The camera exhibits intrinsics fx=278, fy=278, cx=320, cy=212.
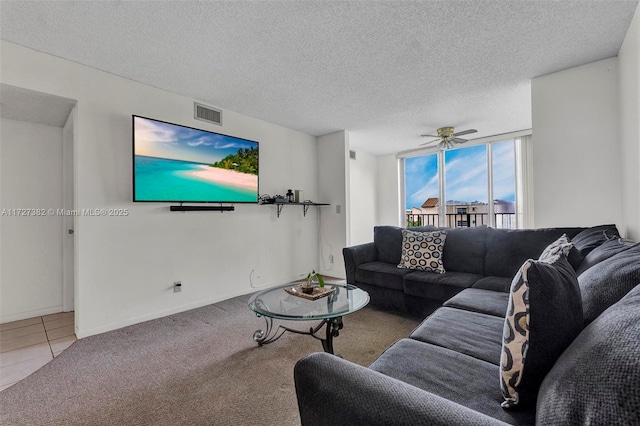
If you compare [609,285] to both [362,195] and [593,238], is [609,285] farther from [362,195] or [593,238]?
[362,195]

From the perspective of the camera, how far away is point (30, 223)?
3.04 meters

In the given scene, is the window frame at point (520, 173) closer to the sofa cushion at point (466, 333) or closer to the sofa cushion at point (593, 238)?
the sofa cushion at point (593, 238)

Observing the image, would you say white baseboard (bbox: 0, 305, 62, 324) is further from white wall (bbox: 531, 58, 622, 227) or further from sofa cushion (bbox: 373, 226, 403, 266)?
white wall (bbox: 531, 58, 622, 227)

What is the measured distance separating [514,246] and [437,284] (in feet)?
2.71

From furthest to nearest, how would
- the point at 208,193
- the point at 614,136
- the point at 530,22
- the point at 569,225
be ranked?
the point at 208,193
the point at 569,225
the point at 614,136
the point at 530,22

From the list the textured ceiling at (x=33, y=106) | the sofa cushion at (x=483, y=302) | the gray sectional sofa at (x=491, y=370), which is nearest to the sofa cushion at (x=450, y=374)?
the gray sectional sofa at (x=491, y=370)

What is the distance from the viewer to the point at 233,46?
229 cm

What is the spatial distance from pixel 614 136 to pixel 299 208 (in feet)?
12.0

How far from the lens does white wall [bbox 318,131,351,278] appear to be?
179 inches

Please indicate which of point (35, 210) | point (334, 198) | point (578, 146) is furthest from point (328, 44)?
point (35, 210)

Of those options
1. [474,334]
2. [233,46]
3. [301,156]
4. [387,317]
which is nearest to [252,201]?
[301,156]

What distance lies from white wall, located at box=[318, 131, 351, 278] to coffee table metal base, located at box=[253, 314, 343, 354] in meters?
2.14

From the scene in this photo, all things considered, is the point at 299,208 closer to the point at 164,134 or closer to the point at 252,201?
the point at 252,201

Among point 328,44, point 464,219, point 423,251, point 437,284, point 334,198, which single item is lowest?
point 437,284
